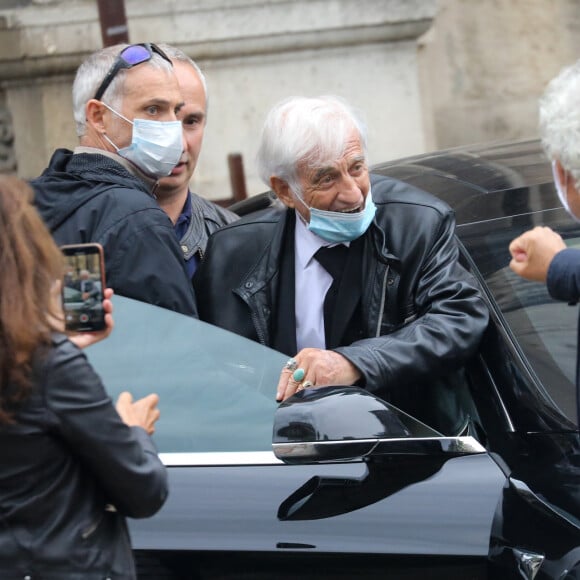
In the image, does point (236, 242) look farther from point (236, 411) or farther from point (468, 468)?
point (468, 468)

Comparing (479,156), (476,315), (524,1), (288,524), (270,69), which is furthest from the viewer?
(524,1)

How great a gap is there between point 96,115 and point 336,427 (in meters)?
1.32

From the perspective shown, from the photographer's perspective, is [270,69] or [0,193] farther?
[270,69]

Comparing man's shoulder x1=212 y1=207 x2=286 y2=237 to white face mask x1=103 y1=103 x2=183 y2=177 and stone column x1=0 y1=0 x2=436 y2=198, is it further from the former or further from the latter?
stone column x1=0 y1=0 x2=436 y2=198

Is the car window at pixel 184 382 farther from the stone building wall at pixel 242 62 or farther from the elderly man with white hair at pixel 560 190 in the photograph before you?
the stone building wall at pixel 242 62

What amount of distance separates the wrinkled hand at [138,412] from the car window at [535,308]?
881 mm

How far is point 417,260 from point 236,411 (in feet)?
2.11

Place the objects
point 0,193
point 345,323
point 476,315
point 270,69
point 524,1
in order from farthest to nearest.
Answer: point 524,1 < point 270,69 < point 345,323 < point 476,315 < point 0,193

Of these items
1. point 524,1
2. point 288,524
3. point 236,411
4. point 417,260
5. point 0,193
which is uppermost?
point 524,1

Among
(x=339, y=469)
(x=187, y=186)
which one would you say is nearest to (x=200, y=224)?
(x=187, y=186)

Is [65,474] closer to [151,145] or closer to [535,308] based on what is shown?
[535,308]

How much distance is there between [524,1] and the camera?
905cm

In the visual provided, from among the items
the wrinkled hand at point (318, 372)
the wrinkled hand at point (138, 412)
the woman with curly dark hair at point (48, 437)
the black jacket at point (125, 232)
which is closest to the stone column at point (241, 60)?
the black jacket at point (125, 232)

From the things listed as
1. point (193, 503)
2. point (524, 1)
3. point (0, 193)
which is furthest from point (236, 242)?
point (524, 1)
